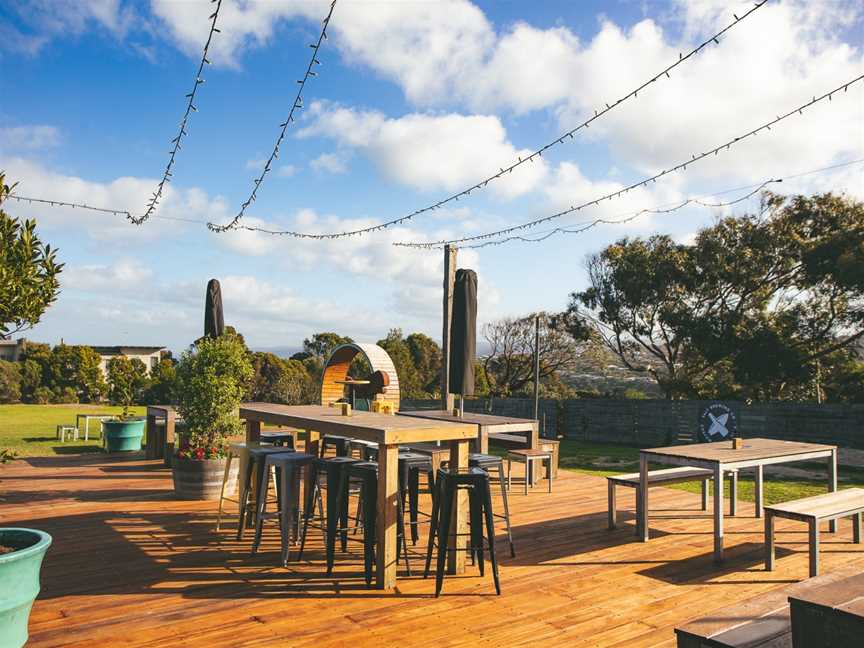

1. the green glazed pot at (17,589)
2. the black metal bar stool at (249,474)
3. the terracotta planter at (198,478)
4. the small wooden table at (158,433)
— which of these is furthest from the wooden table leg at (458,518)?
the small wooden table at (158,433)

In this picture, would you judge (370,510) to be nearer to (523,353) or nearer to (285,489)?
(285,489)

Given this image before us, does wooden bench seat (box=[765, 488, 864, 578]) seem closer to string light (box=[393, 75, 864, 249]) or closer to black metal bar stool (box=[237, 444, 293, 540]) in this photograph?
string light (box=[393, 75, 864, 249])

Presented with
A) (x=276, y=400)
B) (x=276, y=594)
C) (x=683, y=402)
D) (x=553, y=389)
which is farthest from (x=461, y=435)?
(x=553, y=389)

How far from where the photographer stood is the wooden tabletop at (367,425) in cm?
392

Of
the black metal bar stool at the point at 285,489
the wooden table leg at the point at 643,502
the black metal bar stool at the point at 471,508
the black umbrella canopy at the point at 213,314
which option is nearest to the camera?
the black metal bar stool at the point at 471,508

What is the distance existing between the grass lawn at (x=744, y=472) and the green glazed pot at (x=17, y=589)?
21.7 ft

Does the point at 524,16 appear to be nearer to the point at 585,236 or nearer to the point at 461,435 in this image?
the point at 461,435

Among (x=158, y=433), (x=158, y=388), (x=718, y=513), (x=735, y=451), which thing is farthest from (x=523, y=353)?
→ (x=718, y=513)

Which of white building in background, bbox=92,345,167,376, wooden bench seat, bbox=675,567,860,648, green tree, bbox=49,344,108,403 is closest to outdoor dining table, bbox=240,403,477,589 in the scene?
wooden bench seat, bbox=675,567,860,648

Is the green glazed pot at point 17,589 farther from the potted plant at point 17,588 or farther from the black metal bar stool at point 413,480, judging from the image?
the black metal bar stool at point 413,480

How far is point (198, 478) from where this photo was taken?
256 inches

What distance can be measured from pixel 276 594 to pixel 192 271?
7.80 m

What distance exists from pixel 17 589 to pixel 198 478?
3942 mm

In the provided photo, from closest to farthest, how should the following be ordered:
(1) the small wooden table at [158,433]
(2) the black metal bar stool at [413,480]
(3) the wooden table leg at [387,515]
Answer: (3) the wooden table leg at [387,515], (2) the black metal bar stool at [413,480], (1) the small wooden table at [158,433]
